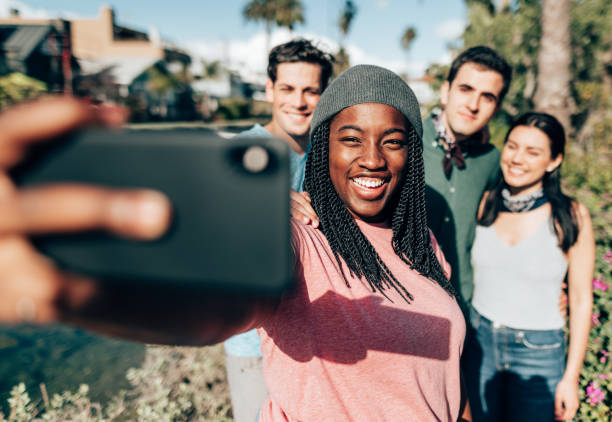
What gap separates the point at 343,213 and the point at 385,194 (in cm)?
18

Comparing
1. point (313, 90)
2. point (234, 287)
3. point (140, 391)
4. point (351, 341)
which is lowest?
point (140, 391)

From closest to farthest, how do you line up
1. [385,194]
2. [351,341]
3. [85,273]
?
[85,273] < [351,341] < [385,194]

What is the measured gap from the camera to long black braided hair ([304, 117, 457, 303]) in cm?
141

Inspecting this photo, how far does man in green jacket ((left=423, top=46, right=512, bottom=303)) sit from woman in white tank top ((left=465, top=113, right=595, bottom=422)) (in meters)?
0.15

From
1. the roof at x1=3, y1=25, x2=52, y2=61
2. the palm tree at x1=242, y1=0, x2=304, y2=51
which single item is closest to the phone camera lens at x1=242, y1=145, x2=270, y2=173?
the roof at x1=3, y1=25, x2=52, y2=61

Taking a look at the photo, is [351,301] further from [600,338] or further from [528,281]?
[600,338]

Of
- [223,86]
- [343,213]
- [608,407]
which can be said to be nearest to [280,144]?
[343,213]

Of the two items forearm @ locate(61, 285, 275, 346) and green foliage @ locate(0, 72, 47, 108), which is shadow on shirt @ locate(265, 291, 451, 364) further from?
green foliage @ locate(0, 72, 47, 108)

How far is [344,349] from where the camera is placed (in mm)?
1155

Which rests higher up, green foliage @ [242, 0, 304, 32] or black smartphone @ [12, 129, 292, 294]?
green foliage @ [242, 0, 304, 32]

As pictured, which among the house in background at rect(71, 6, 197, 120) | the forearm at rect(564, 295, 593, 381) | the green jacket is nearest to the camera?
the forearm at rect(564, 295, 593, 381)

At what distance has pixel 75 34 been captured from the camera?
44594mm

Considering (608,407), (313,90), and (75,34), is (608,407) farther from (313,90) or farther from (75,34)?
(75,34)

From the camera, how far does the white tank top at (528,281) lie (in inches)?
93.0
